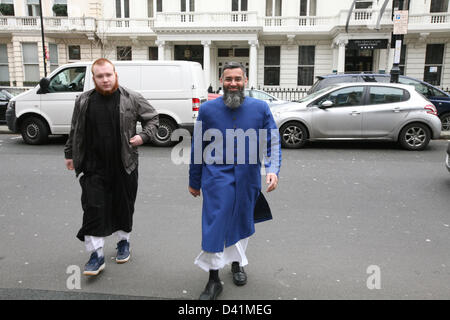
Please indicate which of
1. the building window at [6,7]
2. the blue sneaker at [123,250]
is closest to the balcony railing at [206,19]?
the building window at [6,7]

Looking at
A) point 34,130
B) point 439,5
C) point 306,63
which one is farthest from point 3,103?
point 439,5

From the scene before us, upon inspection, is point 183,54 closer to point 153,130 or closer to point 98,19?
point 98,19

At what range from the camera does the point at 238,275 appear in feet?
10.8

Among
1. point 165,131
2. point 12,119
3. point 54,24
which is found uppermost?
point 54,24

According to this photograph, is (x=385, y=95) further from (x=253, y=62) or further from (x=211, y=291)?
(x=253, y=62)

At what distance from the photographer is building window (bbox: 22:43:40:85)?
27484 millimetres

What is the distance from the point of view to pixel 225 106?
3018mm

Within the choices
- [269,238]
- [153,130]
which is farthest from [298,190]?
[153,130]

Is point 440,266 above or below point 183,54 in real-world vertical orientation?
below

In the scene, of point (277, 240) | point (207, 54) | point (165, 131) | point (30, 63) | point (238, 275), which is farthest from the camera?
point (30, 63)

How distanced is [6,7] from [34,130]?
72.7ft

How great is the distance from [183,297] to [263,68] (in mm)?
25384

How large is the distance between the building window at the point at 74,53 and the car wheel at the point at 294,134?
23.1m

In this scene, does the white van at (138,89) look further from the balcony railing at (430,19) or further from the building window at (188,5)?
the balcony railing at (430,19)
